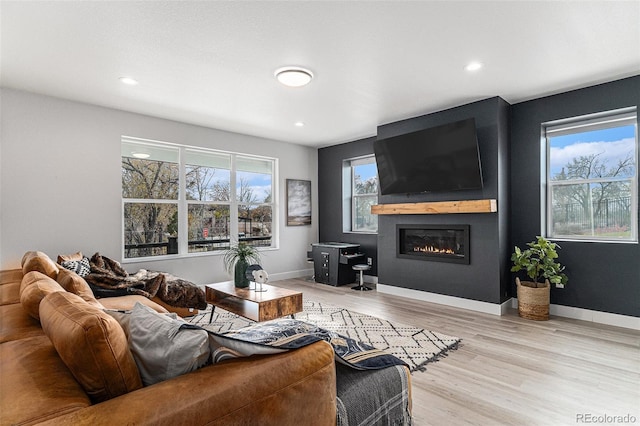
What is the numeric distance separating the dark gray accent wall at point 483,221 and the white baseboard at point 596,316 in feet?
1.82

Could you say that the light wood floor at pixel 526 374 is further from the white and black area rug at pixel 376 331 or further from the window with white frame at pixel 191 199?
the window with white frame at pixel 191 199

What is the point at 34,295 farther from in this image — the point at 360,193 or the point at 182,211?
the point at 360,193

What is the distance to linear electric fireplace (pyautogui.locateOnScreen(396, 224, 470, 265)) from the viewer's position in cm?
435

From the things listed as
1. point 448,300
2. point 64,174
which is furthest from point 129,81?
point 448,300

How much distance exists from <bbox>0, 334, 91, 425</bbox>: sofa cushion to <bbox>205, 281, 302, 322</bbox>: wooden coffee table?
6.15 feet

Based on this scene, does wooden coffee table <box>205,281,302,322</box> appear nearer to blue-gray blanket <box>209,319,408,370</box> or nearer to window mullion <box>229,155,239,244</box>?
blue-gray blanket <box>209,319,408,370</box>

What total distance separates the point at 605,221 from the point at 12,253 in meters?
6.49

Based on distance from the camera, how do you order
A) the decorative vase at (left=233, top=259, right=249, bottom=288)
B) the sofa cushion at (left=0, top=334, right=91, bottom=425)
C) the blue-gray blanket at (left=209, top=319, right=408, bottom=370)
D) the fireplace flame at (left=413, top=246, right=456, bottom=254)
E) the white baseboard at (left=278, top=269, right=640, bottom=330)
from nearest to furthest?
the sofa cushion at (left=0, top=334, right=91, bottom=425), the blue-gray blanket at (left=209, top=319, right=408, bottom=370), the white baseboard at (left=278, top=269, right=640, bottom=330), the decorative vase at (left=233, top=259, right=249, bottom=288), the fireplace flame at (left=413, top=246, right=456, bottom=254)

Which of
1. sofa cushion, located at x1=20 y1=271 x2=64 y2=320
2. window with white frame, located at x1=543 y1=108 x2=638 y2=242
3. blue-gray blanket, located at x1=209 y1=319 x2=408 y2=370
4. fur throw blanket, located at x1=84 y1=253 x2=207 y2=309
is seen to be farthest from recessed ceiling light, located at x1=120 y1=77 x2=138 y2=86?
window with white frame, located at x1=543 y1=108 x2=638 y2=242

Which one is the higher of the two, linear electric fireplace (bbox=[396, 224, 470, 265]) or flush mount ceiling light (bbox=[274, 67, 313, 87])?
flush mount ceiling light (bbox=[274, 67, 313, 87])

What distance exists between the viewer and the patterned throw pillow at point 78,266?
3430mm

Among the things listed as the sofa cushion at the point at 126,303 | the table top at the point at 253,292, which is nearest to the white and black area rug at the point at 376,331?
the table top at the point at 253,292

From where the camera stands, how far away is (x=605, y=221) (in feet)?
12.0

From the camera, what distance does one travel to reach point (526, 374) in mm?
2482
